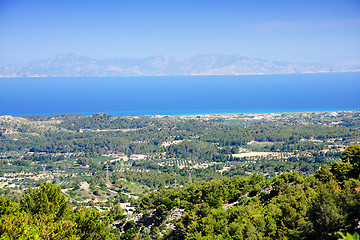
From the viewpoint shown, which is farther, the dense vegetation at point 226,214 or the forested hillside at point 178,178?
the forested hillside at point 178,178

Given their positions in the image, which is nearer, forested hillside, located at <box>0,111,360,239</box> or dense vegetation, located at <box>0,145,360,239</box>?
dense vegetation, located at <box>0,145,360,239</box>

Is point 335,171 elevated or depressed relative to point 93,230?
elevated

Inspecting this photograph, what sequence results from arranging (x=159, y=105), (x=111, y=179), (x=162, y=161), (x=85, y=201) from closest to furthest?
(x=85, y=201), (x=111, y=179), (x=162, y=161), (x=159, y=105)

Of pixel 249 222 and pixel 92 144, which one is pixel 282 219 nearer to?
pixel 249 222

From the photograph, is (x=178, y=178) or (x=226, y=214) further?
(x=178, y=178)

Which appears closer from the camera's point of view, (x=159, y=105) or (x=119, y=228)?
(x=119, y=228)

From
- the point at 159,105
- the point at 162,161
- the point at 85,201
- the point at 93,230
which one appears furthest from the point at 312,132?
the point at 159,105

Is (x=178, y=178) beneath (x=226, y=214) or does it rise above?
beneath

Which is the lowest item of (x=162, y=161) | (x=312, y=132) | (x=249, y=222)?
(x=162, y=161)

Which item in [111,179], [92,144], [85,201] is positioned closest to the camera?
[85,201]

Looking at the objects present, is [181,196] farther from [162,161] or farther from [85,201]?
[162,161]
